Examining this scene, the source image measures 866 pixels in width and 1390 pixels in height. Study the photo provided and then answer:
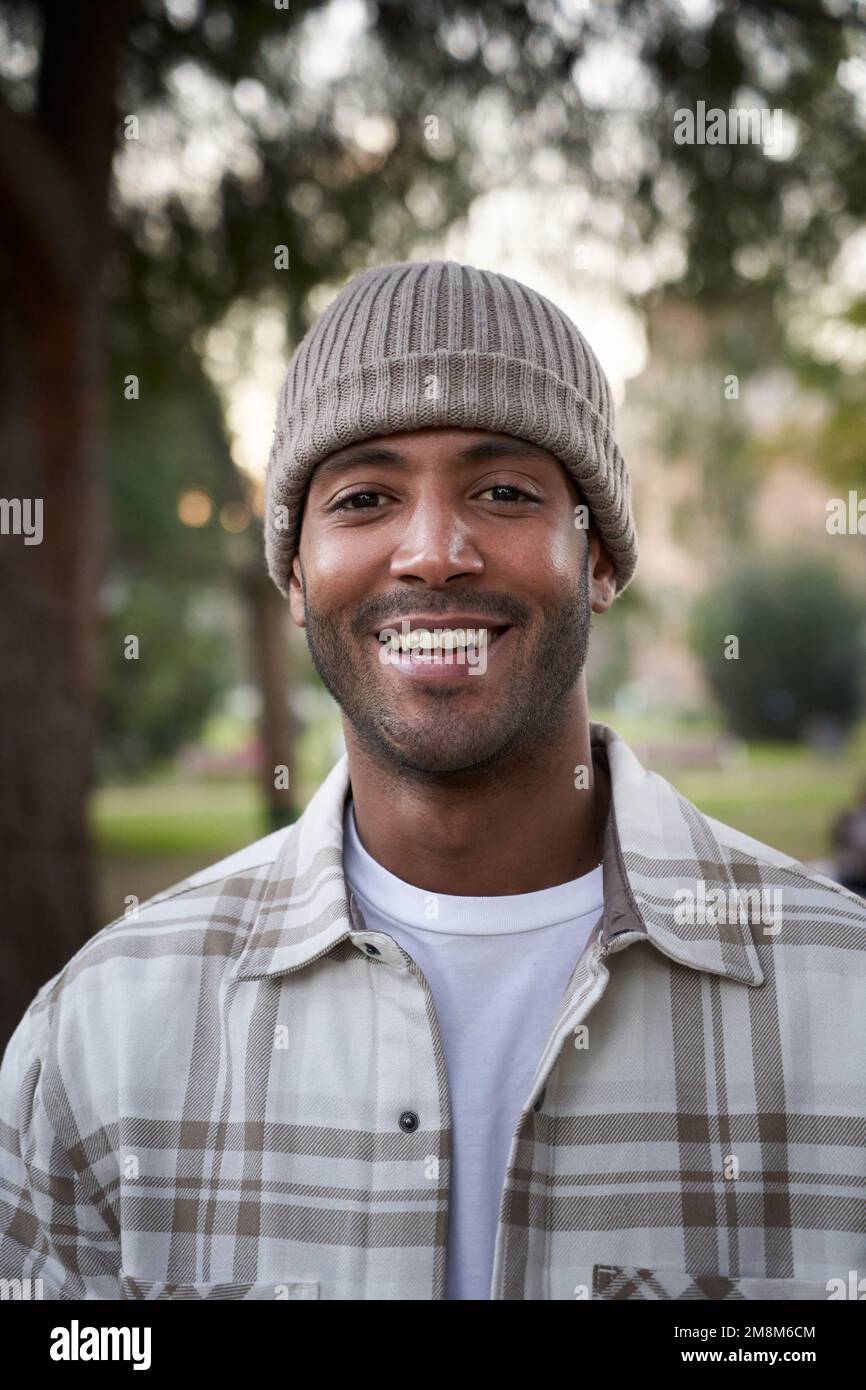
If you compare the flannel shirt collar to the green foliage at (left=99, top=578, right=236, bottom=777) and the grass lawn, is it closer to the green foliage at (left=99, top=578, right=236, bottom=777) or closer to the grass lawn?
→ the grass lawn

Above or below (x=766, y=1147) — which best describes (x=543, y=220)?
above

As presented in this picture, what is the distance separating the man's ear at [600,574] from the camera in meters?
2.27

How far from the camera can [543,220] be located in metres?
5.61

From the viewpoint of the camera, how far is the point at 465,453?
2.00 meters

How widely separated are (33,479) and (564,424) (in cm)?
326

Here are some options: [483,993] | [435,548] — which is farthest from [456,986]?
[435,548]

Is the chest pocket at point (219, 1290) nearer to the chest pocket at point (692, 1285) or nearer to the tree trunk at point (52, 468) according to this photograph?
the chest pocket at point (692, 1285)

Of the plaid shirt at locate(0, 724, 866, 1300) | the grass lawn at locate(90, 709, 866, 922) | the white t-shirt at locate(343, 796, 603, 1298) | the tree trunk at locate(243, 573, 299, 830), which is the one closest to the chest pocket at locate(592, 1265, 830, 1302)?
the plaid shirt at locate(0, 724, 866, 1300)

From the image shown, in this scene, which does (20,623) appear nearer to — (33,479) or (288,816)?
(33,479)

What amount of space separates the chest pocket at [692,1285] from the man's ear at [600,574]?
3.62ft

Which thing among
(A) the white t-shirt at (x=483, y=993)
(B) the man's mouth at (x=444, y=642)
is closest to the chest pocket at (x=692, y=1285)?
(A) the white t-shirt at (x=483, y=993)

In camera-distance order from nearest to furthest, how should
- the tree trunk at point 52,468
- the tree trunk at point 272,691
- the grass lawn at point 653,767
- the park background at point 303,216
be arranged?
the tree trunk at point 52,468, the park background at point 303,216, the grass lawn at point 653,767, the tree trunk at point 272,691
